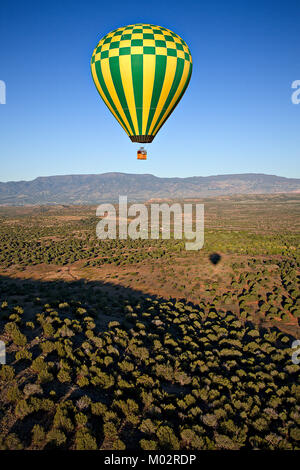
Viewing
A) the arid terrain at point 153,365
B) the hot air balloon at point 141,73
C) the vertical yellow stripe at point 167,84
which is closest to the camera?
the arid terrain at point 153,365

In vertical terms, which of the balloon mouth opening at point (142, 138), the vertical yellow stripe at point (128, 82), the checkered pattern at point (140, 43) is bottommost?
the balloon mouth opening at point (142, 138)

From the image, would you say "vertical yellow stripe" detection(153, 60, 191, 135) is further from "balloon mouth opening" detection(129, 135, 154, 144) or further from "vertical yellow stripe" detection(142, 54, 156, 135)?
"vertical yellow stripe" detection(142, 54, 156, 135)

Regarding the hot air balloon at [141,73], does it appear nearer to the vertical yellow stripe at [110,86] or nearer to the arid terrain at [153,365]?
the vertical yellow stripe at [110,86]

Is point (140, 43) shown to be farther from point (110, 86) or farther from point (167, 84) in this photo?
point (110, 86)

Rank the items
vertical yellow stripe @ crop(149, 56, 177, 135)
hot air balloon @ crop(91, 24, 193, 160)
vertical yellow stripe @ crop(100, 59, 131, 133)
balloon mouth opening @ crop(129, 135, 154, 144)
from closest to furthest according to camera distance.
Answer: hot air balloon @ crop(91, 24, 193, 160), vertical yellow stripe @ crop(149, 56, 177, 135), vertical yellow stripe @ crop(100, 59, 131, 133), balloon mouth opening @ crop(129, 135, 154, 144)

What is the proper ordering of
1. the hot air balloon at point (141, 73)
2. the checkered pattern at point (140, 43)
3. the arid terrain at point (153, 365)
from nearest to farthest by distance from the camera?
the arid terrain at point (153, 365)
the checkered pattern at point (140, 43)
the hot air balloon at point (141, 73)

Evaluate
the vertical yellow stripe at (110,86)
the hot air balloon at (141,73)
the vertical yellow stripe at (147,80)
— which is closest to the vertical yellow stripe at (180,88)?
the hot air balloon at (141,73)

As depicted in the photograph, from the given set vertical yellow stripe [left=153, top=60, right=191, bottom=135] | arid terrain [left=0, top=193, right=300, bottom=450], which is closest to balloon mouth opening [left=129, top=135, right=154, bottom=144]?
vertical yellow stripe [left=153, top=60, right=191, bottom=135]
